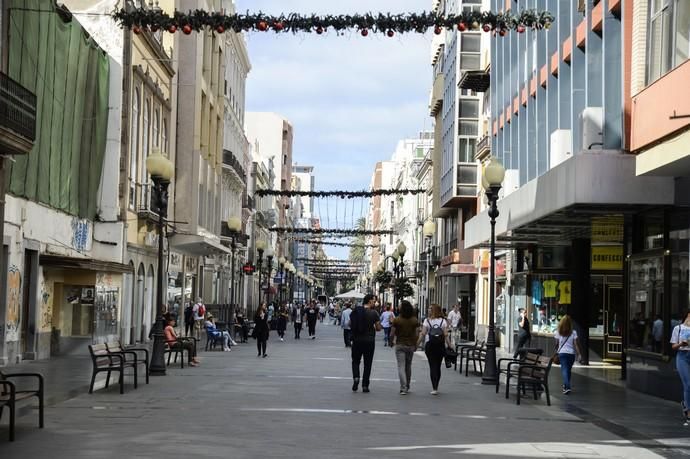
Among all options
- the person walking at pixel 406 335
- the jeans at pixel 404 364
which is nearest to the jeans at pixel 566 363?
the person walking at pixel 406 335

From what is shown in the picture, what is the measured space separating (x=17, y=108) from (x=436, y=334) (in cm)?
895

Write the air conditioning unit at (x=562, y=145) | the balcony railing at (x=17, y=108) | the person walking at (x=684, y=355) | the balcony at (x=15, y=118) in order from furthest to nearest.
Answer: the air conditioning unit at (x=562, y=145) < the person walking at (x=684, y=355) < the balcony railing at (x=17, y=108) < the balcony at (x=15, y=118)

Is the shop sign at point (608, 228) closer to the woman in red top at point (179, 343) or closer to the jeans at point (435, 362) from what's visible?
the jeans at point (435, 362)

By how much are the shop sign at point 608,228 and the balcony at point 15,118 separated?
44.5ft

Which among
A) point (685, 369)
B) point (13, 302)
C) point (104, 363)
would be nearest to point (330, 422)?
point (104, 363)

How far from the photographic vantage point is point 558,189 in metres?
23.3

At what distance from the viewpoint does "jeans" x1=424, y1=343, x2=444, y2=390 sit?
20375mm

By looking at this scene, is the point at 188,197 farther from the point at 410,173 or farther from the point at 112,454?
the point at 410,173

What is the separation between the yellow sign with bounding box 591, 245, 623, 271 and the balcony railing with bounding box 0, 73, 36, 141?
62.7 feet

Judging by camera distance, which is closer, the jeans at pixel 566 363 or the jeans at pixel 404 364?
the jeans at pixel 404 364

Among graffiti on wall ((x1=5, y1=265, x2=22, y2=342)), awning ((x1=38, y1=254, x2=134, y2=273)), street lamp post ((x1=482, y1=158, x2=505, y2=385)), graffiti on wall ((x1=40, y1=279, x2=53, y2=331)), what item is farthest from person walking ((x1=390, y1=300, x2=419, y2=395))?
graffiti on wall ((x1=40, y1=279, x2=53, y2=331))

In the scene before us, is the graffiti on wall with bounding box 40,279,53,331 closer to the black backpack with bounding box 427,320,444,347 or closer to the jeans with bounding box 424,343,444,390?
the black backpack with bounding box 427,320,444,347

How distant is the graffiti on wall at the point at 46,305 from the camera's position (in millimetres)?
28859

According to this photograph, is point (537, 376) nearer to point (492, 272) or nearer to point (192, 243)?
point (492, 272)
